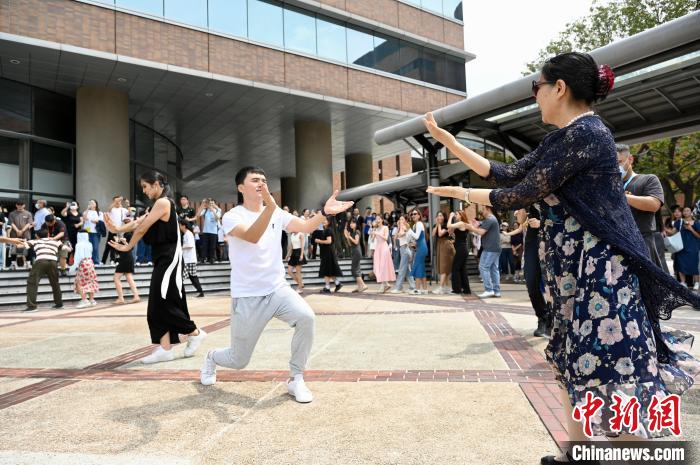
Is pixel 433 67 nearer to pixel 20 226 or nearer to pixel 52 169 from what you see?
pixel 52 169

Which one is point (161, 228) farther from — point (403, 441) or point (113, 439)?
point (403, 441)

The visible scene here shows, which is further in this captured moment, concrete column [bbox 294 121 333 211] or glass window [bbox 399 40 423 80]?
glass window [bbox 399 40 423 80]

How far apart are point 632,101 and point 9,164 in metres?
17.7

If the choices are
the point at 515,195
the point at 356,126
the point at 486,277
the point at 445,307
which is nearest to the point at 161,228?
the point at 515,195

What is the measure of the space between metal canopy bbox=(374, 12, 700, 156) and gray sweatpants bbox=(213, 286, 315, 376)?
5668mm

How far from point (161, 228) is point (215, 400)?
202 centimetres

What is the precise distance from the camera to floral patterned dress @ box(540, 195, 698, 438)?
73.6 inches

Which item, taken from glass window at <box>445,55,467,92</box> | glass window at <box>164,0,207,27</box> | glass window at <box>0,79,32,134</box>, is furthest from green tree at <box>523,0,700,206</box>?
glass window at <box>0,79,32,134</box>

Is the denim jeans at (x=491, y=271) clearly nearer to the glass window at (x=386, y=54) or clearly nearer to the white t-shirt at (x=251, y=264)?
the white t-shirt at (x=251, y=264)

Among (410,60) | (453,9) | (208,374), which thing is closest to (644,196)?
(208,374)

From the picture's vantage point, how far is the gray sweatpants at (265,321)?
358 centimetres

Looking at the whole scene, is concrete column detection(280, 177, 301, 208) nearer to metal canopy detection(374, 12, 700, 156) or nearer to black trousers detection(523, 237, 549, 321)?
metal canopy detection(374, 12, 700, 156)

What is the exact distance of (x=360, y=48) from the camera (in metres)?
21.8

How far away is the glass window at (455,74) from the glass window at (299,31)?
24.9 feet
